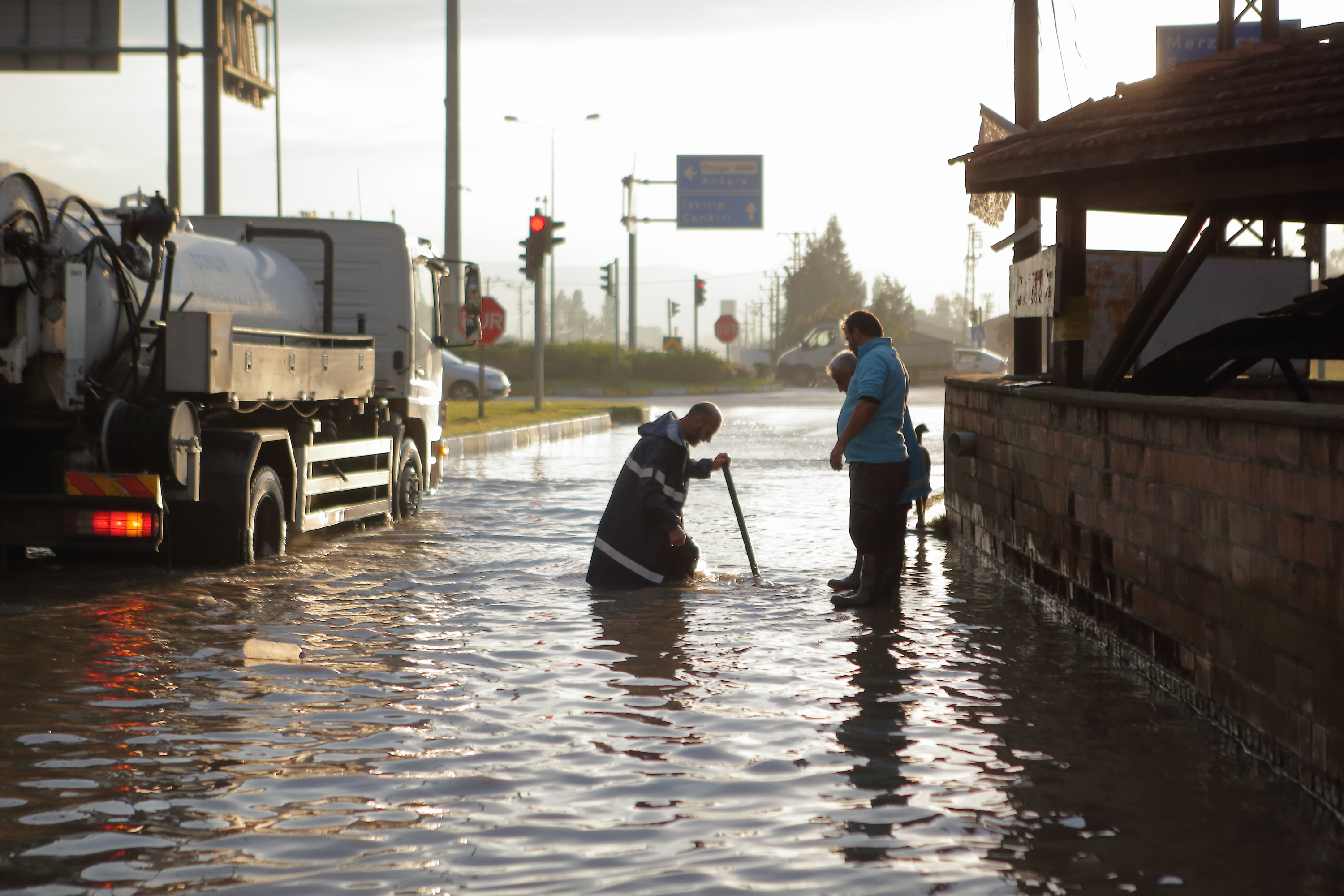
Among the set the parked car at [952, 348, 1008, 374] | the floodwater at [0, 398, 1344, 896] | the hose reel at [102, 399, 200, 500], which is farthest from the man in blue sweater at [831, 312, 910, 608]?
the parked car at [952, 348, 1008, 374]

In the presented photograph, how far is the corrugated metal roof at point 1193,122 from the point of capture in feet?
23.4

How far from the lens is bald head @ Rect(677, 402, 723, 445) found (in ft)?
29.4

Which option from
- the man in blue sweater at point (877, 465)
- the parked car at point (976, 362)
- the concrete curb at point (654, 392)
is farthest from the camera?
the parked car at point (976, 362)

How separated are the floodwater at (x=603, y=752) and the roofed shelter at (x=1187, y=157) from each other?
6.85 ft

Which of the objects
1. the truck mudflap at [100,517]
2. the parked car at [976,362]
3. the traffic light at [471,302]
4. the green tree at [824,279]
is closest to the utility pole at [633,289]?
the parked car at [976,362]

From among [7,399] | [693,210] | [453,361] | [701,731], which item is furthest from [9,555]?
[693,210]

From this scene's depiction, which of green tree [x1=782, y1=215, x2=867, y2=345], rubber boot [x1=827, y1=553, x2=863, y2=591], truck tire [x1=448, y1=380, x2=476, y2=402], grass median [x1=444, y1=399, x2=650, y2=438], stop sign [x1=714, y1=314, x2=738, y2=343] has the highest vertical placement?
green tree [x1=782, y1=215, x2=867, y2=345]

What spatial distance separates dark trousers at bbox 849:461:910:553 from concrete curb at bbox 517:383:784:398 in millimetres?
39711

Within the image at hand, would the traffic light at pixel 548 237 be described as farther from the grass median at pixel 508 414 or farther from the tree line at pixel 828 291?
the tree line at pixel 828 291

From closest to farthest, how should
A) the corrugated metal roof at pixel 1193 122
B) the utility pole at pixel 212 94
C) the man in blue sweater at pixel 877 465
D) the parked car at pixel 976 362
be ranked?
the corrugated metal roof at pixel 1193 122
the man in blue sweater at pixel 877 465
the utility pole at pixel 212 94
the parked car at pixel 976 362

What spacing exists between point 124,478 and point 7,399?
0.88 metres

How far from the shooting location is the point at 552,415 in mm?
30641

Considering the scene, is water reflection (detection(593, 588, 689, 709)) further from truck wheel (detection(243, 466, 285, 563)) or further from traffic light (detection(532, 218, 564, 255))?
traffic light (detection(532, 218, 564, 255))

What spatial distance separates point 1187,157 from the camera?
26.8 ft
